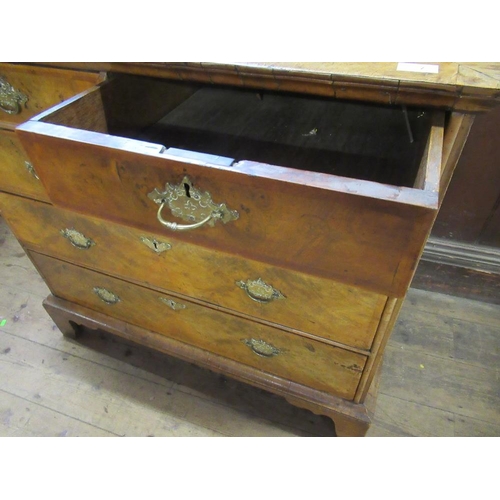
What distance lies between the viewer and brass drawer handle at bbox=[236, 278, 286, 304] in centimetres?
66

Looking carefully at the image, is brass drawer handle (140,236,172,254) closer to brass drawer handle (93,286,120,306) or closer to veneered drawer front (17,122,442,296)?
veneered drawer front (17,122,442,296)

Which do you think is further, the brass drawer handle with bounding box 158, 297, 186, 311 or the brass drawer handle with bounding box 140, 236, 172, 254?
the brass drawer handle with bounding box 158, 297, 186, 311

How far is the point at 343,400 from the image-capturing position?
32.5 inches

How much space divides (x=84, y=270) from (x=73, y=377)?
1.22ft

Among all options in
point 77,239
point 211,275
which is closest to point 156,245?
point 211,275

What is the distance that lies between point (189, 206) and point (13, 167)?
528mm

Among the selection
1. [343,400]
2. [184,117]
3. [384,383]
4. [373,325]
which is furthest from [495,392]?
[184,117]

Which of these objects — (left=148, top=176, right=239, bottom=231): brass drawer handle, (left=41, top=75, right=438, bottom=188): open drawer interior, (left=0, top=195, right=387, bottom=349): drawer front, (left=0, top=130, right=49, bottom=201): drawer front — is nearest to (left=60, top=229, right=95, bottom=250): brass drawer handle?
(left=0, top=195, right=387, bottom=349): drawer front

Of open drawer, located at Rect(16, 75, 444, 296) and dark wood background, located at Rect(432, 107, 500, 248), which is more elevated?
open drawer, located at Rect(16, 75, 444, 296)

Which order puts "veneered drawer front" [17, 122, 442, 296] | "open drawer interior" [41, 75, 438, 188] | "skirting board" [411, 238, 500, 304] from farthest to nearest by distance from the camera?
1. "skirting board" [411, 238, 500, 304]
2. "open drawer interior" [41, 75, 438, 188]
3. "veneered drawer front" [17, 122, 442, 296]

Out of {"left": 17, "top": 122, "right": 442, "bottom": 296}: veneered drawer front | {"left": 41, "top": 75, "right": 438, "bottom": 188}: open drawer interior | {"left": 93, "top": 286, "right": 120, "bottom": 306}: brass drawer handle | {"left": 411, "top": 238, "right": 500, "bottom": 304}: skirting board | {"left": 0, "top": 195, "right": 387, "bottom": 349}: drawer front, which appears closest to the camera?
{"left": 17, "top": 122, "right": 442, "bottom": 296}: veneered drawer front

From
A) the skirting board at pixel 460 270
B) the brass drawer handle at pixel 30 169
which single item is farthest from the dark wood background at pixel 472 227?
the brass drawer handle at pixel 30 169

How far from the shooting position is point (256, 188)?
0.47 meters

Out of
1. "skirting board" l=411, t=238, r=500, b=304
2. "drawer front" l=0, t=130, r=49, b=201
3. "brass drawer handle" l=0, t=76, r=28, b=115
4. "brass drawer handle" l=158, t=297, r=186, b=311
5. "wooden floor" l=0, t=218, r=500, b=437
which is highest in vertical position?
"brass drawer handle" l=0, t=76, r=28, b=115
